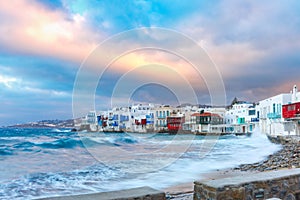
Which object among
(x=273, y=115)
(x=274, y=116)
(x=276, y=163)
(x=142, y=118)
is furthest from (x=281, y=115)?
(x=142, y=118)

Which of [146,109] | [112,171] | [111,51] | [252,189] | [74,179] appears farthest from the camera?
[146,109]

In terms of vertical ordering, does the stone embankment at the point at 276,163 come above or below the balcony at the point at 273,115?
below

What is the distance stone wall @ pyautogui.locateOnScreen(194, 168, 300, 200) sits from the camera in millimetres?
3145

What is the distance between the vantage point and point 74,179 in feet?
25.2

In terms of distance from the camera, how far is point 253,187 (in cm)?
334

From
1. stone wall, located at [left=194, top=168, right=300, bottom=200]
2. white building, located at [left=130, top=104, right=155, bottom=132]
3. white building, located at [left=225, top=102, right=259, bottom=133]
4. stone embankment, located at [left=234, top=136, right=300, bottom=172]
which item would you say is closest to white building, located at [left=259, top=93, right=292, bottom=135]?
white building, located at [left=225, top=102, right=259, bottom=133]

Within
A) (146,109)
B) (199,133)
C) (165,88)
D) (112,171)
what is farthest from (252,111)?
(112,171)

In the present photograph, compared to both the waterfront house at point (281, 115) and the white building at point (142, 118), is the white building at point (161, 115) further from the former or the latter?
the waterfront house at point (281, 115)

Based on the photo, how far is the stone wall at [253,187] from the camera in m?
3.14

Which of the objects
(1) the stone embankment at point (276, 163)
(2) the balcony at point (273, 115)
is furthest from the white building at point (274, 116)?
(1) the stone embankment at point (276, 163)

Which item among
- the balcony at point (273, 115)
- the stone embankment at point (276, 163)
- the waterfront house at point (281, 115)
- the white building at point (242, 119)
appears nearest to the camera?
the stone embankment at point (276, 163)

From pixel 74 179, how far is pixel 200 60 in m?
5.40

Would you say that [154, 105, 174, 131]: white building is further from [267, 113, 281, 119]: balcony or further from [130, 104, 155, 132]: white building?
[267, 113, 281, 119]: balcony

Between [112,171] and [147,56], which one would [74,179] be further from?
[147,56]
